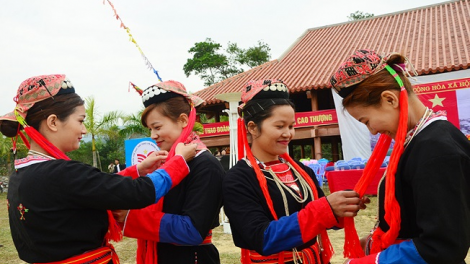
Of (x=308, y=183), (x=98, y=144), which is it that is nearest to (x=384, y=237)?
(x=308, y=183)

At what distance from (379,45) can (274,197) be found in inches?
595

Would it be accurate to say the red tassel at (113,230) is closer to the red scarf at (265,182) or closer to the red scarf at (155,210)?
the red scarf at (155,210)

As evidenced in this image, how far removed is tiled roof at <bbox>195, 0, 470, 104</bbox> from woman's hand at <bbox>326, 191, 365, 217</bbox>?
11892 millimetres

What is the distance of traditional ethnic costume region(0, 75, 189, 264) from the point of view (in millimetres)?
1653

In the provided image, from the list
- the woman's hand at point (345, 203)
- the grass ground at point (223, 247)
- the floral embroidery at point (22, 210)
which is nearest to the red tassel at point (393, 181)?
the woman's hand at point (345, 203)

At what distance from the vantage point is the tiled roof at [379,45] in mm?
13258

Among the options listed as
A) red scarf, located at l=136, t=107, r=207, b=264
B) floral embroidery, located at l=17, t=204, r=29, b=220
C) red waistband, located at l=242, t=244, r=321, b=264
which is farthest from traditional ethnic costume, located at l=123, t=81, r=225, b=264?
floral embroidery, located at l=17, t=204, r=29, b=220

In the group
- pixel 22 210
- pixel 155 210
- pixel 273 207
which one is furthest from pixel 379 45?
pixel 22 210

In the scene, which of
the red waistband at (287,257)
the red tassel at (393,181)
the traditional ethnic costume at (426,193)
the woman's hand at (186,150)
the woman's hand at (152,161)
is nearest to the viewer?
the traditional ethnic costume at (426,193)

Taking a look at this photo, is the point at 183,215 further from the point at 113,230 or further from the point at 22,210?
the point at 22,210

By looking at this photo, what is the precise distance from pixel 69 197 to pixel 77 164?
0.14 metres

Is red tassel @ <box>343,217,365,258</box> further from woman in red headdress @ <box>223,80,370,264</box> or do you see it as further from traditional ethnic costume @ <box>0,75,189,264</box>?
traditional ethnic costume @ <box>0,75,189,264</box>

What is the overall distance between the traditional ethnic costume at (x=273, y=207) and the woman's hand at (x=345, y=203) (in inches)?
1.0

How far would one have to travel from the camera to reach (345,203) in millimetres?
1536
